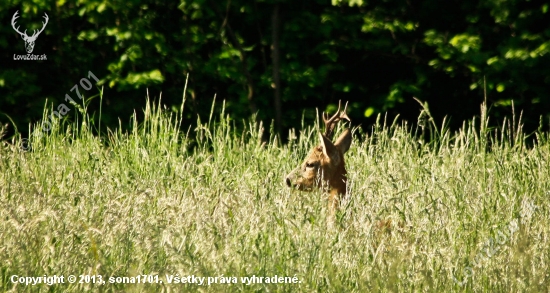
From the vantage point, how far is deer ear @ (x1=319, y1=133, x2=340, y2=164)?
16.8ft

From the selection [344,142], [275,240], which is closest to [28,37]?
[344,142]

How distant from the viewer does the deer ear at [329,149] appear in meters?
5.12

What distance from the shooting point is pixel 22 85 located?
29.4 feet

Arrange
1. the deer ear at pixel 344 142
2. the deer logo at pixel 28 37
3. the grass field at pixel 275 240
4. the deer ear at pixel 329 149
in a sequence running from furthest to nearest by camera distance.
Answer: the deer logo at pixel 28 37
the deer ear at pixel 344 142
the deer ear at pixel 329 149
the grass field at pixel 275 240

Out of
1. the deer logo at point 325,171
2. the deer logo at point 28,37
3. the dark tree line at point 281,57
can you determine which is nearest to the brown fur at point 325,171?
the deer logo at point 325,171

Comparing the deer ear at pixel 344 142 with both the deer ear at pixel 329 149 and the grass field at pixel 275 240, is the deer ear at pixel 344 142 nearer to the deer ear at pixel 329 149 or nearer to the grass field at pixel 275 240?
the deer ear at pixel 329 149

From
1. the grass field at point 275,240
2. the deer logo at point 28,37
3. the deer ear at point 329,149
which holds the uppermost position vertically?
the deer logo at point 28,37

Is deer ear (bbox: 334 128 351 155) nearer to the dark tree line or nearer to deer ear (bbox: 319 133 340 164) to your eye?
deer ear (bbox: 319 133 340 164)

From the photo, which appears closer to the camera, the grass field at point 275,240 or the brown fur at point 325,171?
the grass field at point 275,240

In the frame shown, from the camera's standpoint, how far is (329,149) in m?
5.20

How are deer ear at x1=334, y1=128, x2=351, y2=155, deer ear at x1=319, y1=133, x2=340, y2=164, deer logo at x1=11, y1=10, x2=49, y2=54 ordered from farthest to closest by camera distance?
deer logo at x1=11, y1=10, x2=49, y2=54 → deer ear at x1=334, y1=128, x2=351, y2=155 → deer ear at x1=319, y1=133, x2=340, y2=164

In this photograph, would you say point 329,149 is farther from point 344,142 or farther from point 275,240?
point 275,240

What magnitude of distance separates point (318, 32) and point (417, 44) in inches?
47.0

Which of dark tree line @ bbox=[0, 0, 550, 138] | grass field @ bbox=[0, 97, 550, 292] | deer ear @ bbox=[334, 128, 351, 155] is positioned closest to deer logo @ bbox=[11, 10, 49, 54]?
dark tree line @ bbox=[0, 0, 550, 138]
